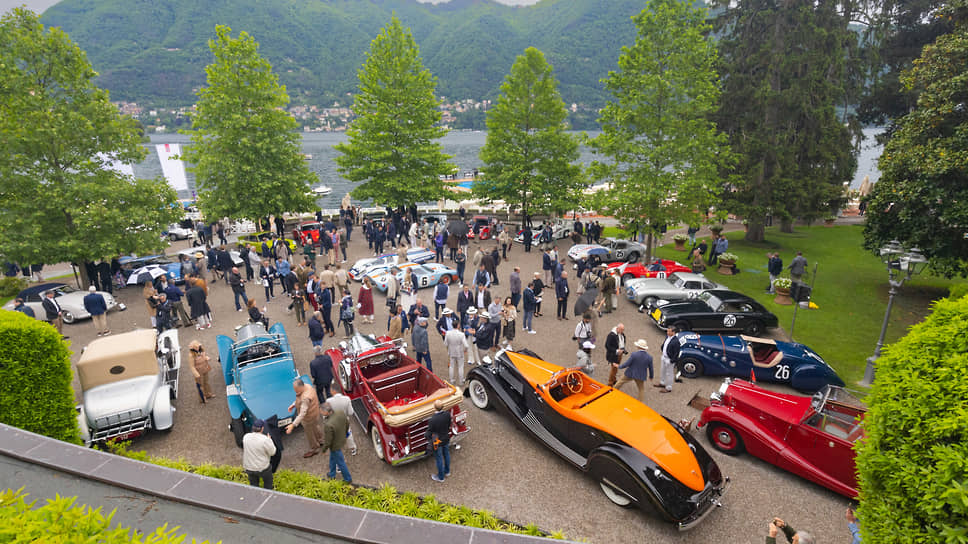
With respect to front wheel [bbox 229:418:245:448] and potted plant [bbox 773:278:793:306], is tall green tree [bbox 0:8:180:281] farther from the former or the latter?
potted plant [bbox 773:278:793:306]

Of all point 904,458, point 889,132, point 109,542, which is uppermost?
point 889,132

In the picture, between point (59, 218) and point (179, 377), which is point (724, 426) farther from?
point (59, 218)

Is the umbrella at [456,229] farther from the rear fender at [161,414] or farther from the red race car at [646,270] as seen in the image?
the rear fender at [161,414]

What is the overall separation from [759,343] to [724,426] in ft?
12.7

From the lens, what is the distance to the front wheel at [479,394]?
9.83 m

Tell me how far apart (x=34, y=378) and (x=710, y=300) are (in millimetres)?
16418

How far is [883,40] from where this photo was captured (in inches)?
901

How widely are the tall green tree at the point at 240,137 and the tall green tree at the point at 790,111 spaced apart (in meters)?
24.1

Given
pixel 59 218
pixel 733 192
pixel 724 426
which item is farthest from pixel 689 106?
pixel 59 218

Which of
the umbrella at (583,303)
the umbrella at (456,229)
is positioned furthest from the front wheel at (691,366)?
the umbrella at (456,229)

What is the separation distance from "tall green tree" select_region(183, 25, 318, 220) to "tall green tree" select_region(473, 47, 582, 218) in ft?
40.2

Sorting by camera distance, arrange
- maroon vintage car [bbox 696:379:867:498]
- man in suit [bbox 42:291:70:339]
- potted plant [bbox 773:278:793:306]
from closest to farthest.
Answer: maroon vintage car [bbox 696:379:867:498], man in suit [bbox 42:291:70:339], potted plant [bbox 773:278:793:306]

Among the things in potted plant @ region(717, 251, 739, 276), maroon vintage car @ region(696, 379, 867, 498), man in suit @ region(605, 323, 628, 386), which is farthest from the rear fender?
potted plant @ region(717, 251, 739, 276)

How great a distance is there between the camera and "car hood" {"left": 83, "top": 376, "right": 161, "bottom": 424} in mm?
8562
